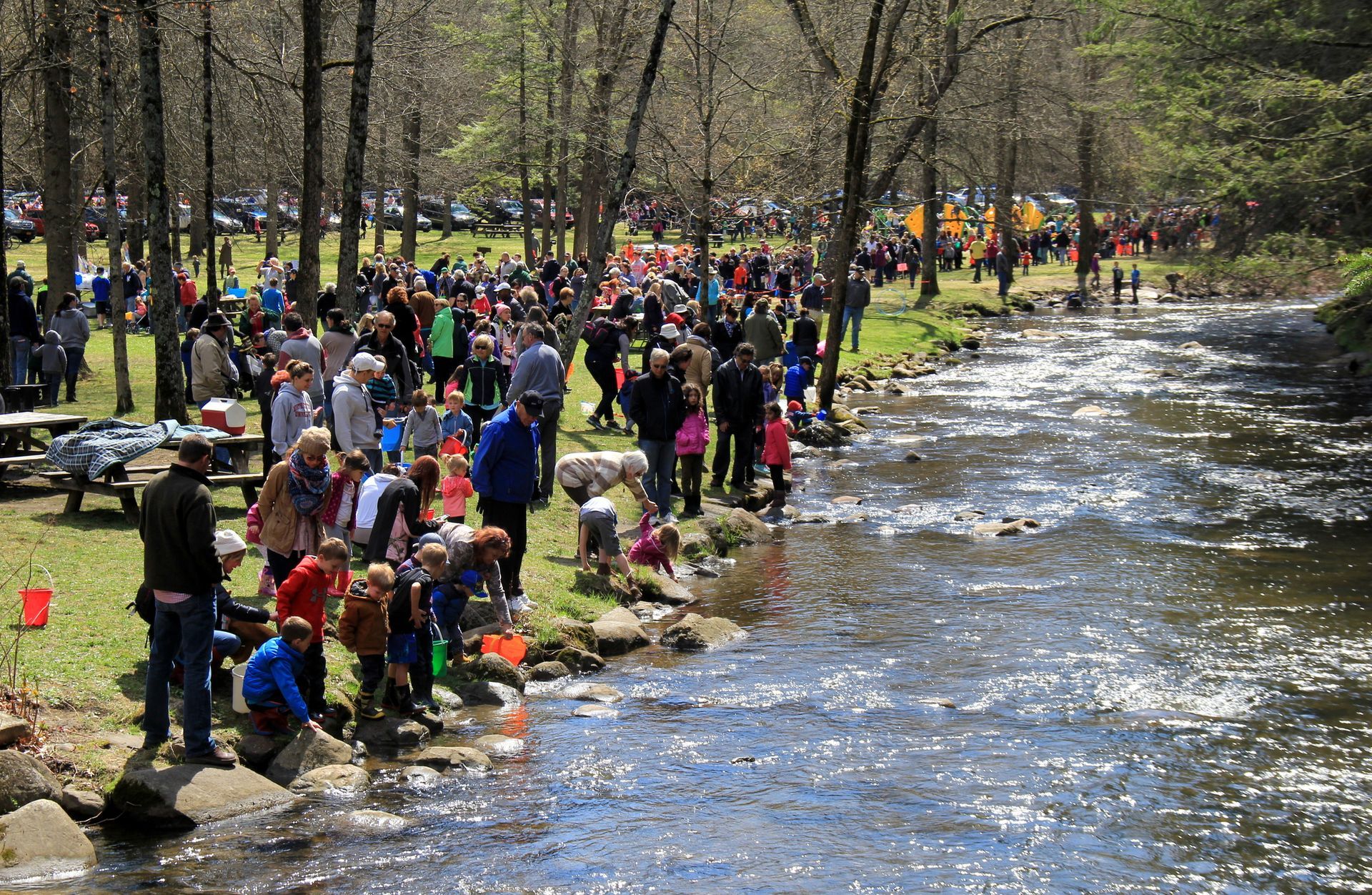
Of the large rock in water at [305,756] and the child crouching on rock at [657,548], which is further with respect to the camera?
the child crouching on rock at [657,548]

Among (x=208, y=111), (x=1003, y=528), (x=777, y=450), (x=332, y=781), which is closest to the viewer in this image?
(x=332, y=781)

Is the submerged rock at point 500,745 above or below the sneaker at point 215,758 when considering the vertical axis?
below

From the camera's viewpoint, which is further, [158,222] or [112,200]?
[112,200]

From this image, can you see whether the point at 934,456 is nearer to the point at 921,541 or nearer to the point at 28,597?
the point at 921,541

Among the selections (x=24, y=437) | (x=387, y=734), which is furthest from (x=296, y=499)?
(x=24, y=437)

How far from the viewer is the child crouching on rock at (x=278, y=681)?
8.16 m

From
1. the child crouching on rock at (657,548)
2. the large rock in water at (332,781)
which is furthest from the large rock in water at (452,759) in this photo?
the child crouching on rock at (657,548)

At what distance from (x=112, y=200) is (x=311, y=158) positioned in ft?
13.1

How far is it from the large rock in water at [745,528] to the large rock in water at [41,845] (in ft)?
29.5

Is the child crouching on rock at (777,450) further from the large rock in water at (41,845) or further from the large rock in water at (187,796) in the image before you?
the large rock in water at (41,845)

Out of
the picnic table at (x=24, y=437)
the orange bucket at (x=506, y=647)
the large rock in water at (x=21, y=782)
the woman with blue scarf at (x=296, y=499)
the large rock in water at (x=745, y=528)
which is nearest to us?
the large rock in water at (x=21, y=782)

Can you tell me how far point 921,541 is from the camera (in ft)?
50.1

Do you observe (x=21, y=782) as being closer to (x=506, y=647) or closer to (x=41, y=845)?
(x=41, y=845)

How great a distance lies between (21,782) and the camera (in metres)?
7.01
